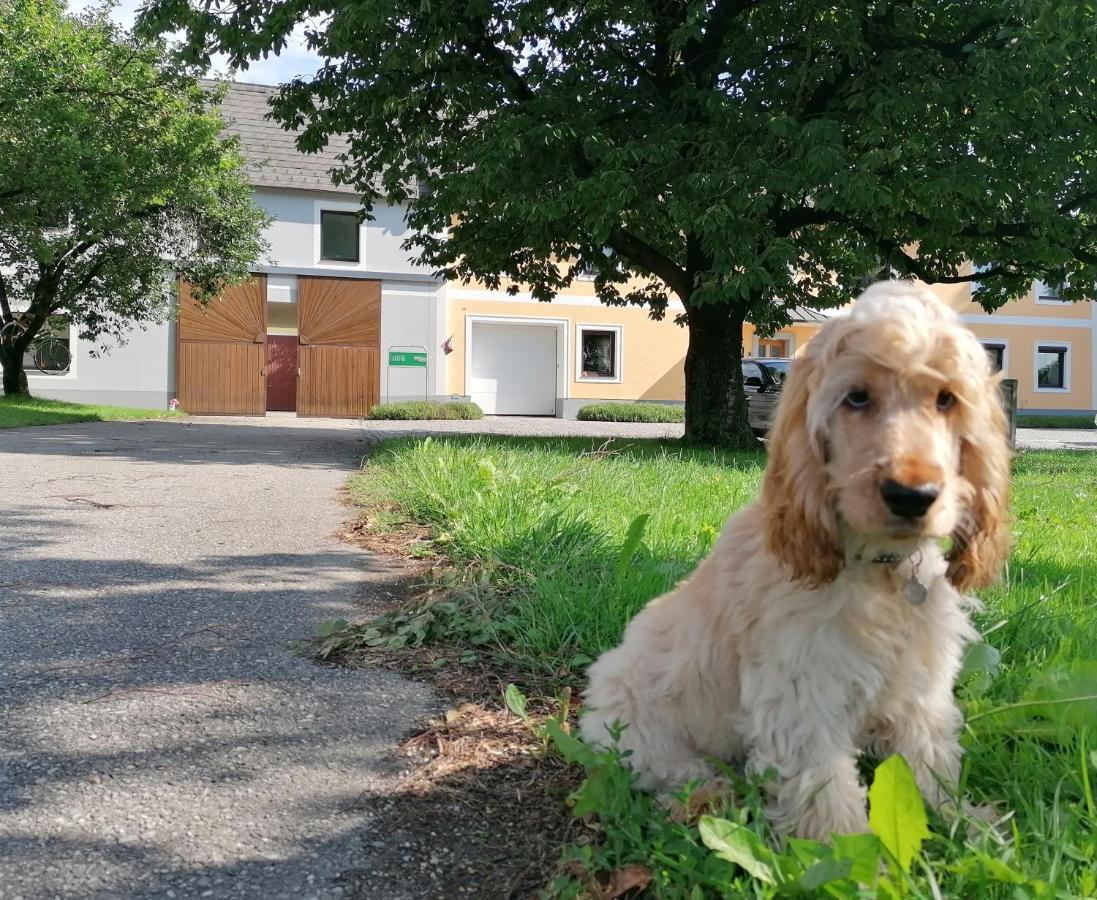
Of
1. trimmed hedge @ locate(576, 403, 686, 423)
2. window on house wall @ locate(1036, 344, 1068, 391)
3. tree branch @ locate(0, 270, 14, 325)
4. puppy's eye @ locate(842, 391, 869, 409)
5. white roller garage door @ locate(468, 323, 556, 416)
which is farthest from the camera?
window on house wall @ locate(1036, 344, 1068, 391)

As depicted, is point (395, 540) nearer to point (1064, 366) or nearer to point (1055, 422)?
point (1055, 422)

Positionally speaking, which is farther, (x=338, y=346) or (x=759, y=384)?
(x=338, y=346)

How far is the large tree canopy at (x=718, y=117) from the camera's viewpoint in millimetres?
10320

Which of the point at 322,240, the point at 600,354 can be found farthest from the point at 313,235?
the point at 600,354

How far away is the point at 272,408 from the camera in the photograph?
31078mm

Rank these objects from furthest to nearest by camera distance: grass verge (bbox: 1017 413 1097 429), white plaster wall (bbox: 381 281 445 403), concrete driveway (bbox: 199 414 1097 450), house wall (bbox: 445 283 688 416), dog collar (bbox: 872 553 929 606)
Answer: house wall (bbox: 445 283 688 416)
grass verge (bbox: 1017 413 1097 429)
white plaster wall (bbox: 381 281 445 403)
concrete driveway (bbox: 199 414 1097 450)
dog collar (bbox: 872 553 929 606)

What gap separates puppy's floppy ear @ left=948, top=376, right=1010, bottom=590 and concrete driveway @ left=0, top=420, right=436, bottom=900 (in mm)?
1483

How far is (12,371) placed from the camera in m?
22.9

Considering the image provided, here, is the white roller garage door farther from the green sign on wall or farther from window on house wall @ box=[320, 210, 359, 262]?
window on house wall @ box=[320, 210, 359, 262]

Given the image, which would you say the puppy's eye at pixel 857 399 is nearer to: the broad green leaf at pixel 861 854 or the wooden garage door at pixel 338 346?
the broad green leaf at pixel 861 854

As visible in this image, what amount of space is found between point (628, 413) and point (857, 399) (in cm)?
2675

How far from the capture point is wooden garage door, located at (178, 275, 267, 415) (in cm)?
2773

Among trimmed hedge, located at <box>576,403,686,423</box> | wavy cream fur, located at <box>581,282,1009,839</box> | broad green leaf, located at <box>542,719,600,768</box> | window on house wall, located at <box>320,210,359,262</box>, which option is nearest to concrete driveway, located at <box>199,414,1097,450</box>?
trimmed hedge, located at <box>576,403,686,423</box>

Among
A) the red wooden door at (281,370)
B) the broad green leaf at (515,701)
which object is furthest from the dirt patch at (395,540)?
the red wooden door at (281,370)
